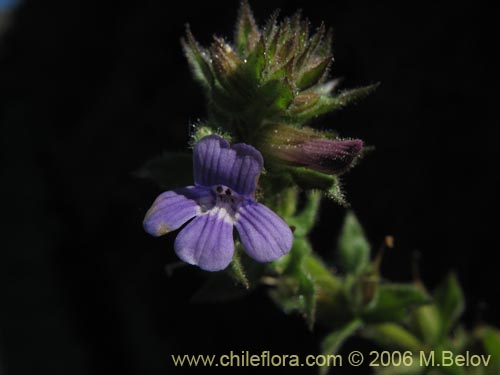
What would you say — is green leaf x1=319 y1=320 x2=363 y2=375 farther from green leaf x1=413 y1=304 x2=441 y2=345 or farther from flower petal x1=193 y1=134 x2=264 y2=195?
flower petal x1=193 y1=134 x2=264 y2=195

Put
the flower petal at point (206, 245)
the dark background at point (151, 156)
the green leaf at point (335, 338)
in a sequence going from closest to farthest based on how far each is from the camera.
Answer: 1. the flower petal at point (206, 245)
2. the green leaf at point (335, 338)
3. the dark background at point (151, 156)

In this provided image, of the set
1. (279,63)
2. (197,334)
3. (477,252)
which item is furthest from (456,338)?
(279,63)

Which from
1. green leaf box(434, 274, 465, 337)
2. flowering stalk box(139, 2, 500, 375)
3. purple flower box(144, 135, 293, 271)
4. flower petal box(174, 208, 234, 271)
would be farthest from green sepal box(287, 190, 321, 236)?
green leaf box(434, 274, 465, 337)

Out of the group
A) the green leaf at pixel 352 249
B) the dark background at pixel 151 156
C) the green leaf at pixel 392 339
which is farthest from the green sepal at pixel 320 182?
the dark background at pixel 151 156

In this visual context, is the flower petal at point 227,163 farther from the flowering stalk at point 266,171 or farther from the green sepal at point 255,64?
the green sepal at point 255,64

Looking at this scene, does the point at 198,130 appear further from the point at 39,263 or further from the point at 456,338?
the point at 39,263
